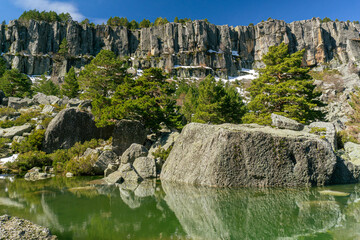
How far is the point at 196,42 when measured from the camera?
114 m

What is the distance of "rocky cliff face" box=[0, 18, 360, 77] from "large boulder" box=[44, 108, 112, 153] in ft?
273

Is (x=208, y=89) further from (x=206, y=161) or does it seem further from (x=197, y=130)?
(x=206, y=161)

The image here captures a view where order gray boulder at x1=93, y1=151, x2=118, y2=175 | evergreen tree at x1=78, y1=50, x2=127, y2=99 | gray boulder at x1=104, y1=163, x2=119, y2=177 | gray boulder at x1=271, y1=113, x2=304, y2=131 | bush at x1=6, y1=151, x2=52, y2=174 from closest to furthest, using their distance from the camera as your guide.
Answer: gray boulder at x1=271, y1=113, x2=304, y2=131, gray boulder at x1=104, y1=163, x2=119, y2=177, gray boulder at x1=93, y1=151, x2=118, y2=175, bush at x1=6, y1=151, x2=52, y2=174, evergreen tree at x1=78, y1=50, x2=127, y2=99

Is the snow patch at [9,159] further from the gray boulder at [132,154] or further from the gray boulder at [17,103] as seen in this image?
the gray boulder at [17,103]

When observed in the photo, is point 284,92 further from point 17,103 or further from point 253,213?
point 17,103

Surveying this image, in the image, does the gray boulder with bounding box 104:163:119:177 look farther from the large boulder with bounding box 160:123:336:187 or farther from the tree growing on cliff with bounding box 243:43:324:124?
the tree growing on cliff with bounding box 243:43:324:124

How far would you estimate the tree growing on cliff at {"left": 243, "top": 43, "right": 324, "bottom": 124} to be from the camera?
19.5m

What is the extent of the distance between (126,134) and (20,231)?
1492cm

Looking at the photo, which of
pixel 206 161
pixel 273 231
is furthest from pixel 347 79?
pixel 273 231

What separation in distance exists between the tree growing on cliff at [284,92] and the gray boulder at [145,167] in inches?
410

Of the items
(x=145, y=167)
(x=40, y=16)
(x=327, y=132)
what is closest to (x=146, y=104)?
(x=145, y=167)

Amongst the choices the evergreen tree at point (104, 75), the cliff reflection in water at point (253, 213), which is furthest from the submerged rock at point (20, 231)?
the evergreen tree at point (104, 75)

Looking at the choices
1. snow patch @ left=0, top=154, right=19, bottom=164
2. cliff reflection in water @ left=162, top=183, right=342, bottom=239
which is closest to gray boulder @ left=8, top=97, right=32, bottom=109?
snow patch @ left=0, top=154, right=19, bottom=164

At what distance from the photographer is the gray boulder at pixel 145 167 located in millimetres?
14955
